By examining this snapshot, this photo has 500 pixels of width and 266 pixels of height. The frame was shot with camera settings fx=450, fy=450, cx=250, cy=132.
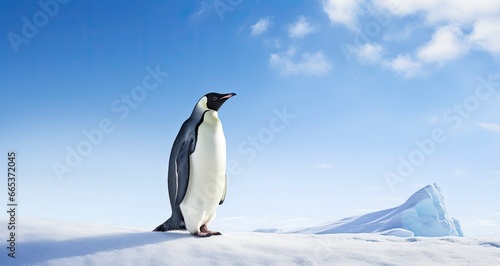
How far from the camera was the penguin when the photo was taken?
12.6 ft

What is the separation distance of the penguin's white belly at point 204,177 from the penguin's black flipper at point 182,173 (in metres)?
0.06

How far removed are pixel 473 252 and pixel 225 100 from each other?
7.83 feet

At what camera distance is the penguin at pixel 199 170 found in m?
3.83

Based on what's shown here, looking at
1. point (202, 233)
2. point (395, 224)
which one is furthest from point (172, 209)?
point (395, 224)

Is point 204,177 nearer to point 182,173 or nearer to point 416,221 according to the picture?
point 182,173

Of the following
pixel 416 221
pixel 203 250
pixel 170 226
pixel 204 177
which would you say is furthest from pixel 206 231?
pixel 416 221

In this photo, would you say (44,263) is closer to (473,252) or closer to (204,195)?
(204,195)

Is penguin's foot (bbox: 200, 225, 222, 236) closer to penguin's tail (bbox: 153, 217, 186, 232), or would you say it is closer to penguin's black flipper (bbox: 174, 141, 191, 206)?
penguin's tail (bbox: 153, 217, 186, 232)

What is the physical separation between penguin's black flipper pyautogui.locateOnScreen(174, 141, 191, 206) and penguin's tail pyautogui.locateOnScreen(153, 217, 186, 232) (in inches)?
11.5

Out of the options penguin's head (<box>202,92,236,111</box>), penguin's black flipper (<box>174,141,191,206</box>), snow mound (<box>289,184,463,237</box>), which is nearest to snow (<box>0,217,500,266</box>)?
penguin's black flipper (<box>174,141,191,206</box>)

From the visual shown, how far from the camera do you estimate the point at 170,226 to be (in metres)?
4.09

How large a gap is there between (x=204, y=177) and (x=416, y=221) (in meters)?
15.6

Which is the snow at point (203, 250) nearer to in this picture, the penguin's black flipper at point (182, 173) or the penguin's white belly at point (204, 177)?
the penguin's white belly at point (204, 177)

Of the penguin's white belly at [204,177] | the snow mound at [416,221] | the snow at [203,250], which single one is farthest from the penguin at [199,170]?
the snow mound at [416,221]
